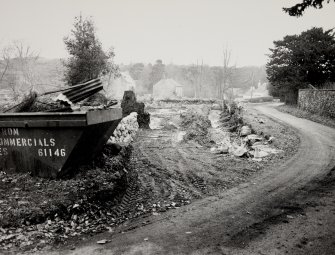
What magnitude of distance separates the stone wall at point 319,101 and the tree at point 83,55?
706 inches

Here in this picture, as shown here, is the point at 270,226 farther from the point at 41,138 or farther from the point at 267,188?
the point at 41,138

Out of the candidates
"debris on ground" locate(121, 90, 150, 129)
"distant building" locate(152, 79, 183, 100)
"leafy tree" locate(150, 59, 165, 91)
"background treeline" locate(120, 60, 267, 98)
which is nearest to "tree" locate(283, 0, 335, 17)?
"debris on ground" locate(121, 90, 150, 129)

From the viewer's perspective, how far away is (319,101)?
22.1 meters

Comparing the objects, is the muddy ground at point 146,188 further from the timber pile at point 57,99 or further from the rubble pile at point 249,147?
the timber pile at point 57,99

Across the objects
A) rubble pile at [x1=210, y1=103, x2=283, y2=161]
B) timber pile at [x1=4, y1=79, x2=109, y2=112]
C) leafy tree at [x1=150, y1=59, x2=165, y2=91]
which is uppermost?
leafy tree at [x1=150, y1=59, x2=165, y2=91]

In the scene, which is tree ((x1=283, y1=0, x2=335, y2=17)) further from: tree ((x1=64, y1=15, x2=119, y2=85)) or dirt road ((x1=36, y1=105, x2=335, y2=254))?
tree ((x1=64, y1=15, x2=119, y2=85))

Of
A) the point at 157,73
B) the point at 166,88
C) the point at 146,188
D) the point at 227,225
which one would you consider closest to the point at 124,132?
the point at 146,188

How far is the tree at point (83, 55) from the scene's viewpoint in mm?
26047

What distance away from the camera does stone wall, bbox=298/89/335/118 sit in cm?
2000

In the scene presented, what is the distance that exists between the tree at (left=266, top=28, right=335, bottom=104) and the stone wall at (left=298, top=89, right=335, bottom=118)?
275 cm

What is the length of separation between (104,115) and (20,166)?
215 cm

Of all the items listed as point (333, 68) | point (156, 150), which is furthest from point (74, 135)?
point (333, 68)

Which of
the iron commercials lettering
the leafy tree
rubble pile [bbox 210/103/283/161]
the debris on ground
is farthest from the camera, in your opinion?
the leafy tree

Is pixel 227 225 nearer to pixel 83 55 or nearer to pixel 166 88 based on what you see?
pixel 83 55
